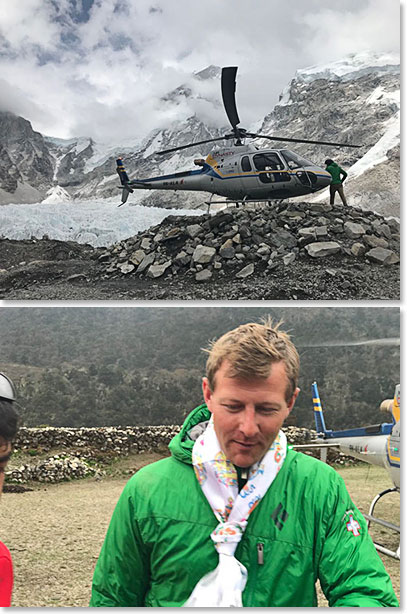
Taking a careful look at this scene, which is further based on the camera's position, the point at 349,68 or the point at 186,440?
the point at 349,68

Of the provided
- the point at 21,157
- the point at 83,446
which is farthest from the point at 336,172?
the point at 83,446

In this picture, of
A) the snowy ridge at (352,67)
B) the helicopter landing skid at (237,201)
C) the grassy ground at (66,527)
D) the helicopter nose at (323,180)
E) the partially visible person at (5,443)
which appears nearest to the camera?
the partially visible person at (5,443)

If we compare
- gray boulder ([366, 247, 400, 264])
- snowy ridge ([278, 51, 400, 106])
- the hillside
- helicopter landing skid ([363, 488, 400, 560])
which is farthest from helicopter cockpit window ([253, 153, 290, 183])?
helicopter landing skid ([363, 488, 400, 560])

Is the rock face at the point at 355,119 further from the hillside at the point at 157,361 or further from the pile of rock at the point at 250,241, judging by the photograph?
the hillside at the point at 157,361

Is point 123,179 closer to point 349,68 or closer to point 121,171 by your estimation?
point 121,171

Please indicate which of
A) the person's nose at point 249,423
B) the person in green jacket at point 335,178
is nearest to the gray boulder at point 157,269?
the person in green jacket at point 335,178

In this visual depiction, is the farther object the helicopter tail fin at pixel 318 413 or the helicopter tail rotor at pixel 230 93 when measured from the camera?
the helicopter tail rotor at pixel 230 93
